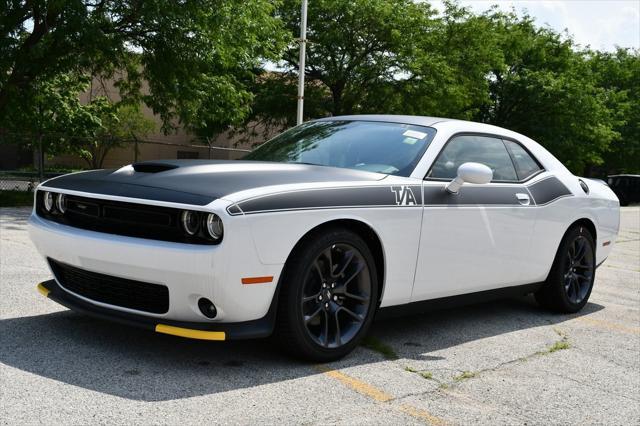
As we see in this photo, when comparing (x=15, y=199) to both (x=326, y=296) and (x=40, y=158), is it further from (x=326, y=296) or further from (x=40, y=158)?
(x=326, y=296)

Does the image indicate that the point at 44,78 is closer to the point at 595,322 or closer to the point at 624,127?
the point at 595,322

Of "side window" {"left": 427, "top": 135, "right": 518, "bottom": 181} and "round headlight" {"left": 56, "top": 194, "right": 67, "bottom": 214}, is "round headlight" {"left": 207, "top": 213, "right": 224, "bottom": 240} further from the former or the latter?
"side window" {"left": 427, "top": 135, "right": 518, "bottom": 181}

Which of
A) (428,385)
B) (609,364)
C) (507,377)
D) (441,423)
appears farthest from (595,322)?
(441,423)

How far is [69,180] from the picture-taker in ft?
13.7

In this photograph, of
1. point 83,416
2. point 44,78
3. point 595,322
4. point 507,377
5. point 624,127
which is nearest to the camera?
point 83,416

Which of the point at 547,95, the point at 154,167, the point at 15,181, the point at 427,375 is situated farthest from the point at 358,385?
the point at 547,95

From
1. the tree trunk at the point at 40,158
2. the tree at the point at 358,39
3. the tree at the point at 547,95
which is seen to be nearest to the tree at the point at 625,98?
the tree at the point at 547,95

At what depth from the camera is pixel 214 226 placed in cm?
347

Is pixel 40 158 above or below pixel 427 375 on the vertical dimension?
above

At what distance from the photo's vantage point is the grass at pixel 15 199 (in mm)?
15322

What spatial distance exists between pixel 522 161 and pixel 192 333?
3.13 meters

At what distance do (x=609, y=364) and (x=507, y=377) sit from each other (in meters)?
0.90

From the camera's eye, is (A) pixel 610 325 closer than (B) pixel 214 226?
No

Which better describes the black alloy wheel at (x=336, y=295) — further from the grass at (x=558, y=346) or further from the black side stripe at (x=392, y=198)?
Result: the grass at (x=558, y=346)
